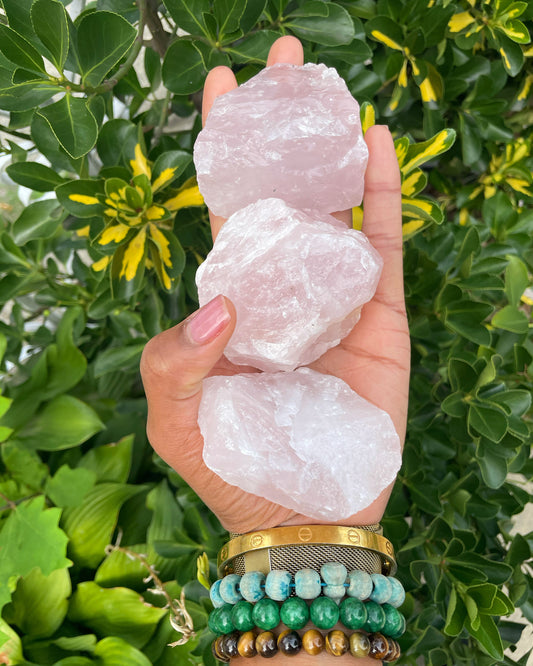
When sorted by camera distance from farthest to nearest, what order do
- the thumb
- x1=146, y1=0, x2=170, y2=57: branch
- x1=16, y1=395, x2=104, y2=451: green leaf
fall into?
x1=16, y1=395, x2=104, y2=451: green leaf < x1=146, y1=0, x2=170, y2=57: branch < the thumb

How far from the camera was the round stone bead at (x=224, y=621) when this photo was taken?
2.84ft

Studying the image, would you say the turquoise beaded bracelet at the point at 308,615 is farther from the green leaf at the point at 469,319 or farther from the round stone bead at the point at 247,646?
the green leaf at the point at 469,319

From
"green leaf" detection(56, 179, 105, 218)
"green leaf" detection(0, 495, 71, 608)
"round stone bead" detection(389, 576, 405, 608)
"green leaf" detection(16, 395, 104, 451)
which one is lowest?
"green leaf" detection(0, 495, 71, 608)

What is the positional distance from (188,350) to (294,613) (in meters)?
0.42

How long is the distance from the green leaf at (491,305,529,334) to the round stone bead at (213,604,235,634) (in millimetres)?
718

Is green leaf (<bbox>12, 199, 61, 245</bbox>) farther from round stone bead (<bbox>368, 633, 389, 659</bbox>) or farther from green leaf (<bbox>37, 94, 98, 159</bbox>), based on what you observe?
round stone bead (<bbox>368, 633, 389, 659</bbox>)

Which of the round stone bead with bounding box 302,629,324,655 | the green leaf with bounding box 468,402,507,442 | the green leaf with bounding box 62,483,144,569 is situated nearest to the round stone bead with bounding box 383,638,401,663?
the round stone bead with bounding box 302,629,324,655

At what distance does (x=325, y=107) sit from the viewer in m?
1.00

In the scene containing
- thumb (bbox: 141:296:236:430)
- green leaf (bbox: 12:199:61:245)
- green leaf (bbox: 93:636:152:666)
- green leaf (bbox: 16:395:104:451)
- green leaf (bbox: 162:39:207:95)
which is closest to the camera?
thumb (bbox: 141:296:236:430)

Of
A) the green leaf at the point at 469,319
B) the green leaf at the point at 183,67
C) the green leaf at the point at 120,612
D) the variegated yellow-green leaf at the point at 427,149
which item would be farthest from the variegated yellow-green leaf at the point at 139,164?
the green leaf at the point at 120,612

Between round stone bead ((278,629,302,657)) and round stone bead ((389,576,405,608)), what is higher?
round stone bead ((278,629,302,657))

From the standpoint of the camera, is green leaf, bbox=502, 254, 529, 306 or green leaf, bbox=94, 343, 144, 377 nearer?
green leaf, bbox=502, 254, 529, 306

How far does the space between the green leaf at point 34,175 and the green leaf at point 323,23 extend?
518mm

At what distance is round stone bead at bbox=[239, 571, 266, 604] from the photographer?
84cm
